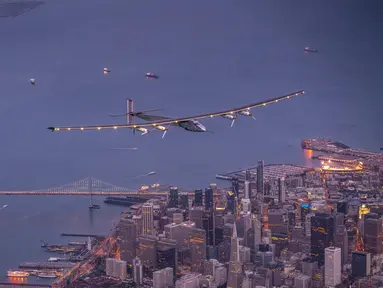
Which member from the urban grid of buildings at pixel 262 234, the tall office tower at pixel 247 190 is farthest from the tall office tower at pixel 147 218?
the tall office tower at pixel 247 190

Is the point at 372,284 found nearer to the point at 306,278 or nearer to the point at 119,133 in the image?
the point at 306,278

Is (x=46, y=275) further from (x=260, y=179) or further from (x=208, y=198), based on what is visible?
(x=260, y=179)

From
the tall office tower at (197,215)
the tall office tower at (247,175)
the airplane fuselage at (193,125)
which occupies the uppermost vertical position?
the airplane fuselage at (193,125)

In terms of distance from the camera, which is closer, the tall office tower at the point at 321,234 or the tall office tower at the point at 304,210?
the tall office tower at the point at 321,234

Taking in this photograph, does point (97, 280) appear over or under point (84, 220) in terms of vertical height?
under

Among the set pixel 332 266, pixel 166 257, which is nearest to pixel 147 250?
pixel 166 257

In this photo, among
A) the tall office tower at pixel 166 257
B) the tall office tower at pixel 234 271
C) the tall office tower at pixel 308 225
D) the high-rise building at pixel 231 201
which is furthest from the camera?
the high-rise building at pixel 231 201

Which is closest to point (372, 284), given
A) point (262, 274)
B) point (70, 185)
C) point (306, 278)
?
point (306, 278)

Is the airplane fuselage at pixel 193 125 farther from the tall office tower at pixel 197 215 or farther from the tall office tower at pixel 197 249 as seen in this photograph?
the tall office tower at pixel 197 215

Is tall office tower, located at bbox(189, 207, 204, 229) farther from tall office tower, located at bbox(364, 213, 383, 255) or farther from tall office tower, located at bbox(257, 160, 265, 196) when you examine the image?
tall office tower, located at bbox(364, 213, 383, 255)
